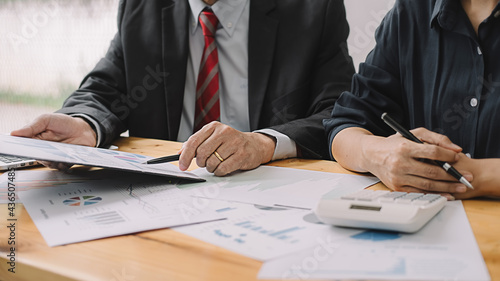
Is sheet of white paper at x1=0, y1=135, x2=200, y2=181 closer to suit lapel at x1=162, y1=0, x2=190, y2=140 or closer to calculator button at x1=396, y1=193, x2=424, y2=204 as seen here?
calculator button at x1=396, y1=193, x2=424, y2=204

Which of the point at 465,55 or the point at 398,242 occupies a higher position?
the point at 465,55

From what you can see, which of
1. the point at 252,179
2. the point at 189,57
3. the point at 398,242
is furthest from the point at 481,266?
the point at 189,57

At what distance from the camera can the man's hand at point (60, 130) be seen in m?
1.10

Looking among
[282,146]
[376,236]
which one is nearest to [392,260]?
[376,236]

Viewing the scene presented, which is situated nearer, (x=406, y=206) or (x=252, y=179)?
(x=406, y=206)

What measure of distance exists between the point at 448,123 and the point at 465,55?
15 cm

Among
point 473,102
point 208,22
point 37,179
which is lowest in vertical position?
point 37,179

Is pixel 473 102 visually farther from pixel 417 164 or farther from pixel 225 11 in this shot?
pixel 225 11

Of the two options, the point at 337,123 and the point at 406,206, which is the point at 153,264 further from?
the point at 337,123

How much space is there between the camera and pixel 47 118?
1.14 meters

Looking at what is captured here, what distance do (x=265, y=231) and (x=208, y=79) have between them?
956 millimetres

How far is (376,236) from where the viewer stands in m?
0.57

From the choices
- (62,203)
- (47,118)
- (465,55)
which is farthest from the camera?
(47,118)

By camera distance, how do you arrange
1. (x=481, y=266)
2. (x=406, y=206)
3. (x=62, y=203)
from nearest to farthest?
(x=481, y=266) → (x=406, y=206) → (x=62, y=203)
